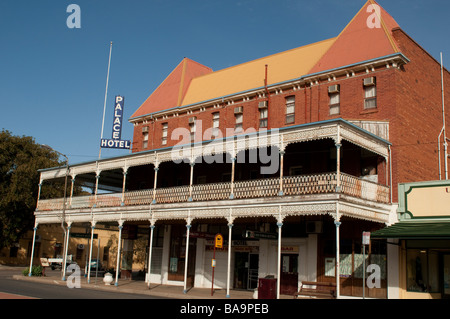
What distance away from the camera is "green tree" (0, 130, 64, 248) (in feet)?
150

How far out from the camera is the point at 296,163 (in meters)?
25.9

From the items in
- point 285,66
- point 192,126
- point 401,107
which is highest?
point 285,66

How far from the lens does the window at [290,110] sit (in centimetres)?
2776

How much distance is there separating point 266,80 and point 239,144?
7440 millimetres

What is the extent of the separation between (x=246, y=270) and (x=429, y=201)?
37.6 feet

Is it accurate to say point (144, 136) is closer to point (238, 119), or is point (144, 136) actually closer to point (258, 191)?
point (238, 119)

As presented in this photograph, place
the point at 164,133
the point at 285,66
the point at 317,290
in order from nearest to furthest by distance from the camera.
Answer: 1. the point at 317,290
2. the point at 285,66
3. the point at 164,133

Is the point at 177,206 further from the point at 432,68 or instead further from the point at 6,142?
the point at 6,142

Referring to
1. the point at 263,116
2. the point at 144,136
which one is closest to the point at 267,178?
the point at 263,116

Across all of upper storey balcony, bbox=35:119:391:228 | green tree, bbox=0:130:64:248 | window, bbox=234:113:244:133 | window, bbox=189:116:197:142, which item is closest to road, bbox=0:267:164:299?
upper storey balcony, bbox=35:119:391:228

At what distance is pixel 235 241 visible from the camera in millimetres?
28641

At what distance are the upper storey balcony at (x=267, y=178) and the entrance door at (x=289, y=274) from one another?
4.48 metres

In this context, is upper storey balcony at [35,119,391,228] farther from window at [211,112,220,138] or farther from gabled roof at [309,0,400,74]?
gabled roof at [309,0,400,74]

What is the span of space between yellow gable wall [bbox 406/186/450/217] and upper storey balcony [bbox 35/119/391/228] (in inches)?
43.1
